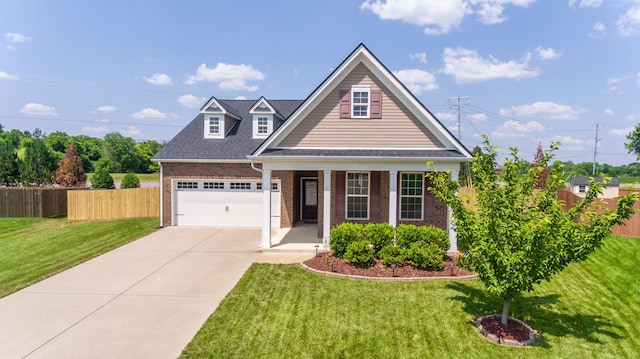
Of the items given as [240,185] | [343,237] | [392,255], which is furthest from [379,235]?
[240,185]

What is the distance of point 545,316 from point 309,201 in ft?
39.8

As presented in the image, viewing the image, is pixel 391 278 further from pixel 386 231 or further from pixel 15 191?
pixel 15 191

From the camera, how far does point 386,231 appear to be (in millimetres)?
11531

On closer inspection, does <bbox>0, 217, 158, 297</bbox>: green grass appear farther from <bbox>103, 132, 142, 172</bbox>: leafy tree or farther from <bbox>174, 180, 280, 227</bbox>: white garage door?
<bbox>103, 132, 142, 172</bbox>: leafy tree

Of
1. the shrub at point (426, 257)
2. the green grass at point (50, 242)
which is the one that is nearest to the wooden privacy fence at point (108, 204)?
the green grass at point (50, 242)

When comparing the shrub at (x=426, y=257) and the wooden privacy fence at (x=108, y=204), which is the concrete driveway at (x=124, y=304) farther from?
the wooden privacy fence at (x=108, y=204)

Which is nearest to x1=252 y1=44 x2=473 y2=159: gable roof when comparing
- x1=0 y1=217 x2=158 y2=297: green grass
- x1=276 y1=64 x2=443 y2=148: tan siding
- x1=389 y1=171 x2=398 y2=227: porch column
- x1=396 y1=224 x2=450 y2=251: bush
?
x1=276 y1=64 x2=443 y2=148: tan siding

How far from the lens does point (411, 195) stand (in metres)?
14.0

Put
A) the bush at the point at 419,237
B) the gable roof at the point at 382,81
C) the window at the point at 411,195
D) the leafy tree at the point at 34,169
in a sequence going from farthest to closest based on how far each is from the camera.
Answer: the leafy tree at the point at 34,169
the window at the point at 411,195
the gable roof at the point at 382,81
the bush at the point at 419,237

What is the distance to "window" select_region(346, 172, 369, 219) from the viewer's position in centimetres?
1426

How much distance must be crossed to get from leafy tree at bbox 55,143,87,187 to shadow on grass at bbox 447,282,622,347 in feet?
135

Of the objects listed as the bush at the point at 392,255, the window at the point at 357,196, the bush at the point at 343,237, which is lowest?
the bush at the point at 392,255

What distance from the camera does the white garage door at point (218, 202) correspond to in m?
17.7

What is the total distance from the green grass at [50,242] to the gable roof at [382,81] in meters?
7.34
